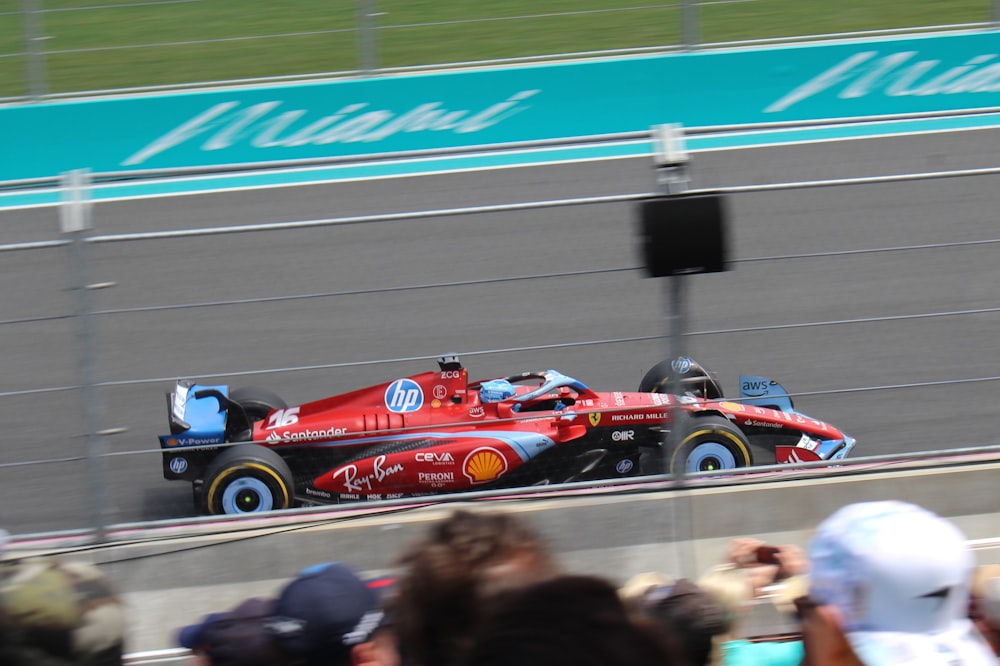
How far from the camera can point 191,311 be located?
732 centimetres

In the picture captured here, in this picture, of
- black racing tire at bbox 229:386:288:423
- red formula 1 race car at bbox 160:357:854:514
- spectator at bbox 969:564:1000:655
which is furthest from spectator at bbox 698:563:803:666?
black racing tire at bbox 229:386:288:423

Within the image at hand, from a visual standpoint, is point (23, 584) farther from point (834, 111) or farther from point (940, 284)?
point (834, 111)

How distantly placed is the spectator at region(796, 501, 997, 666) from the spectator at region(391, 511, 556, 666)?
46cm

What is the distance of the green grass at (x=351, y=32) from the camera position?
10.4 m

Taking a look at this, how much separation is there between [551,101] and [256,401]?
191 inches

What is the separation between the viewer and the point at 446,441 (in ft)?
17.4

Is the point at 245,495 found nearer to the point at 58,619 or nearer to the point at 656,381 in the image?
the point at 656,381

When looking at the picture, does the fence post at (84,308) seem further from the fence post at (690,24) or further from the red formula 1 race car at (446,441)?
the fence post at (690,24)

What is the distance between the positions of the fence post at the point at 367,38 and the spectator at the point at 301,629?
8054 mm

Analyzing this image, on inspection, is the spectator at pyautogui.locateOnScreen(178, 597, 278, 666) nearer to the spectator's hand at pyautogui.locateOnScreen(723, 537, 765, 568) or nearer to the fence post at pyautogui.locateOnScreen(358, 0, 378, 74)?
the spectator's hand at pyautogui.locateOnScreen(723, 537, 765, 568)

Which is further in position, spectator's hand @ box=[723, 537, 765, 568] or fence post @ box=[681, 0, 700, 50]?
fence post @ box=[681, 0, 700, 50]

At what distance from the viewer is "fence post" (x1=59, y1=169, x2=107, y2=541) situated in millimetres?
3432

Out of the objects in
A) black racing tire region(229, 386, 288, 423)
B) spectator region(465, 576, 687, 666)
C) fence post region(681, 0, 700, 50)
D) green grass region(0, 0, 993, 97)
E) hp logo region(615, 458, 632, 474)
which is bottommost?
hp logo region(615, 458, 632, 474)

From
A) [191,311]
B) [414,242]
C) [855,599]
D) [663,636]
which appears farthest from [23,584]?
[414,242]
